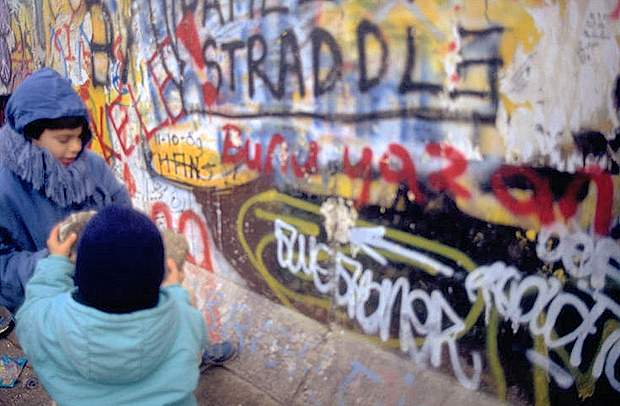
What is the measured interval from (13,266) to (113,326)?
840 mm

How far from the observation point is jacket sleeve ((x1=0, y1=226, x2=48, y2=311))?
2049 mm

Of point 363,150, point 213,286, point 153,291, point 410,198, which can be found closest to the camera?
point 153,291

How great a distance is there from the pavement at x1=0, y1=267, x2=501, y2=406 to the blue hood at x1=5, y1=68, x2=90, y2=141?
1.90m

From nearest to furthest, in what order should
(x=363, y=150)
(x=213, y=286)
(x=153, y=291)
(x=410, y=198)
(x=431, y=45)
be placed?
(x=153, y=291) < (x=431, y=45) < (x=410, y=198) < (x=363, y=150) < (x=213, y=286)

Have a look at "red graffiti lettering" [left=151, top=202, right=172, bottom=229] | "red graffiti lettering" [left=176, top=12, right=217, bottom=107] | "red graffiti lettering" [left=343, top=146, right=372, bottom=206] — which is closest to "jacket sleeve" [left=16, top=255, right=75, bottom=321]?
"red graffiti lettering" [left=343, top=146, right=372, bottom=206]

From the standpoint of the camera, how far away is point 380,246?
2947 mm

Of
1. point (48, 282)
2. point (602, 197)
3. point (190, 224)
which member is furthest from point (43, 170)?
point (602, 197)

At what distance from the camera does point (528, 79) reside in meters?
2.25

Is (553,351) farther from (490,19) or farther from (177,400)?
(177,400)

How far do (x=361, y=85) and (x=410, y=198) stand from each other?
0.66 m

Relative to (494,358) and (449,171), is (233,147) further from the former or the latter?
(494,358)

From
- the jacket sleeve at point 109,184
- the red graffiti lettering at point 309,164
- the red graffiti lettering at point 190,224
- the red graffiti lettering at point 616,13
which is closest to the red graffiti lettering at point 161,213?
the red graffiti lettering at point 190,224

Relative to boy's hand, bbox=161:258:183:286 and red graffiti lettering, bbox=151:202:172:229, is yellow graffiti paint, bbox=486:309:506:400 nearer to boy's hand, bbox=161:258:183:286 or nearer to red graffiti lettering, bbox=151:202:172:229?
boy's hand, bbox=161:258:183:286

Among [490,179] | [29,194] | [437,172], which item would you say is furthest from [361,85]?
[29,194]
